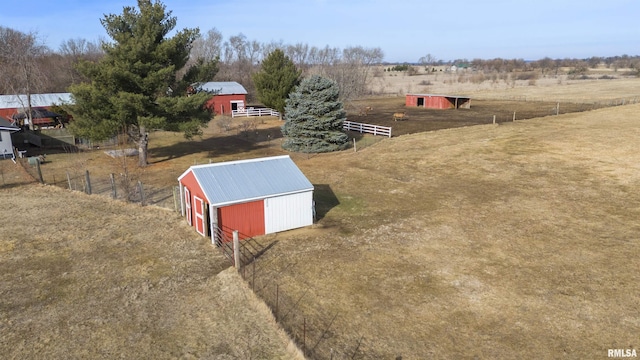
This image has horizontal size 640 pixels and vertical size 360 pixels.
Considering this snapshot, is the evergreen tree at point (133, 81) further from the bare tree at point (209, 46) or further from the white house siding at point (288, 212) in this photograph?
the bare tree at point (209, 46)

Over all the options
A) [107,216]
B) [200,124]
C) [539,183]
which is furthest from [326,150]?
[107,216]

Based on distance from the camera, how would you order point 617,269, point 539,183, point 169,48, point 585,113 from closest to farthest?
point 617,269 < point 539,183 < point 169,48 < point 585,113

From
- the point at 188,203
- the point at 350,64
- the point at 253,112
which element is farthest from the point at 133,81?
the point at 350,64

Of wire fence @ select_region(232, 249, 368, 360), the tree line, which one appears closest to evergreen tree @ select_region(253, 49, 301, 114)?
the tree line

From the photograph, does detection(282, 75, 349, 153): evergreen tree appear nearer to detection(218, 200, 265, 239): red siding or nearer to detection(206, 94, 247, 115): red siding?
detection(218, 200, 265, 239): red siding

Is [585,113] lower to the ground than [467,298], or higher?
higher

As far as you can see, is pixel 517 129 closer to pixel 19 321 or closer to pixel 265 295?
pixel 265 295
